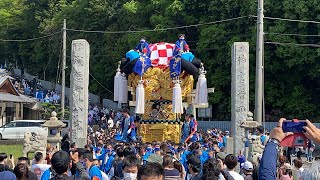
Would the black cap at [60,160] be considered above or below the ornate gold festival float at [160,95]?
below

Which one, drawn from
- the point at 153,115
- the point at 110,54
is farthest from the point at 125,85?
the point at 110,54

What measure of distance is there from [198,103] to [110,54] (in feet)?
82.0

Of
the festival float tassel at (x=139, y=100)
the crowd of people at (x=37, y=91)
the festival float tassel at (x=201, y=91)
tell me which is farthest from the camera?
the crowd of people at (x=37, y=91)

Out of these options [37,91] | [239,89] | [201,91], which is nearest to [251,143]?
[239,89]

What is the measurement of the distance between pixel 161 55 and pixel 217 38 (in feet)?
47.4

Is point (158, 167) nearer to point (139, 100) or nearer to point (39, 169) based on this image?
point (39, 169)

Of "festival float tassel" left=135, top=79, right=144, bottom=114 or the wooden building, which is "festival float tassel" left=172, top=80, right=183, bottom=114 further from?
the wooden building

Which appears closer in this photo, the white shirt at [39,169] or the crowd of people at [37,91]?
the white shirt at [39,169]

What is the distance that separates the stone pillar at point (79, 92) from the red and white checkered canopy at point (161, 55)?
3633 mm

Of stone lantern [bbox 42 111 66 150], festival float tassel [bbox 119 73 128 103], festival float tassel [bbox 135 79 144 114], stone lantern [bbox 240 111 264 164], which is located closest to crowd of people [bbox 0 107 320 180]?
stone lantern [bbox 240 111 264 164]

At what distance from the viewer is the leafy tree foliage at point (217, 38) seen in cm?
3328

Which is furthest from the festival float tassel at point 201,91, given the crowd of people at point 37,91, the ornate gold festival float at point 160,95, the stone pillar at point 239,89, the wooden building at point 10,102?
the crowd of people at point 37,91

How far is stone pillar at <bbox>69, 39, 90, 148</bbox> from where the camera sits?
18.8 metres

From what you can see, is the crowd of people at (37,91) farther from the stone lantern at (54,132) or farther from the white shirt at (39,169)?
the white shirt at (39,169)
